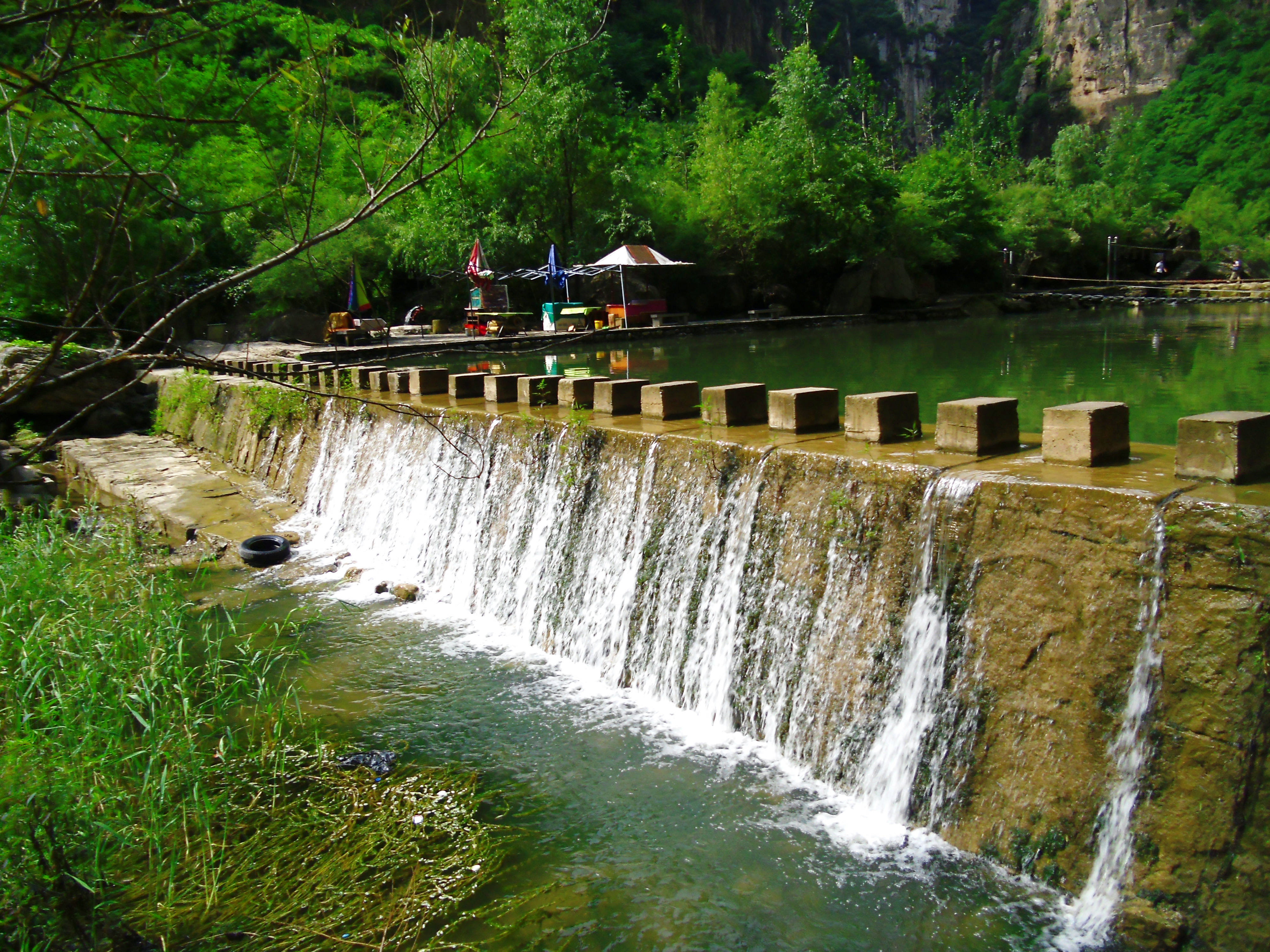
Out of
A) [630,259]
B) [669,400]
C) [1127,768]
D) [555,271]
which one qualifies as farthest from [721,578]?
[555,271]

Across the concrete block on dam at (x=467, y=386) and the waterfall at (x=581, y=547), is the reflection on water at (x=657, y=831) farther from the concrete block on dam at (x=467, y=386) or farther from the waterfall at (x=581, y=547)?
the concrete block on dam at (x=467, y=386)

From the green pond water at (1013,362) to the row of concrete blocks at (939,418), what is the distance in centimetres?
176

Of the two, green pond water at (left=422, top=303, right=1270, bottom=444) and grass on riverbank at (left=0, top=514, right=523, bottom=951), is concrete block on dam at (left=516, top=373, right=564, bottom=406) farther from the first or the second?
grass on riverbank at (left=0, top=514, right=523, bottom=951)

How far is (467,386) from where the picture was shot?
1029 centimetres

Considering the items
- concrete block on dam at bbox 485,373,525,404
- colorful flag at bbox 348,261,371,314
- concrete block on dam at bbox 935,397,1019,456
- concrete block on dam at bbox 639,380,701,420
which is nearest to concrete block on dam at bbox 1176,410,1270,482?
concrete block on dam at bbox 935,397,1019,456

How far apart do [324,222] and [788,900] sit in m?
26.7

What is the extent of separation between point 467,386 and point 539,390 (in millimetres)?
1530

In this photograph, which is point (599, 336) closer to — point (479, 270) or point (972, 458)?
point (479, 270)

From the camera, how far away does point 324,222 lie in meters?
27.1

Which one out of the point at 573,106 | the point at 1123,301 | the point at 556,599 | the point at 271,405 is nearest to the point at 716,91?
the point at 573,106

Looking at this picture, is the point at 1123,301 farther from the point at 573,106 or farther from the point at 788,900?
the point at 788,900

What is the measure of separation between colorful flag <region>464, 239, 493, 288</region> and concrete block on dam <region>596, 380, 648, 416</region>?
21.0 meters

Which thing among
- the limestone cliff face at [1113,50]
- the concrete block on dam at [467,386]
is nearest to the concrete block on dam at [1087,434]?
the concrete block on dam at [467,386]

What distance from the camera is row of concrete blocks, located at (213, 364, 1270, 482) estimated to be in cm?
398
